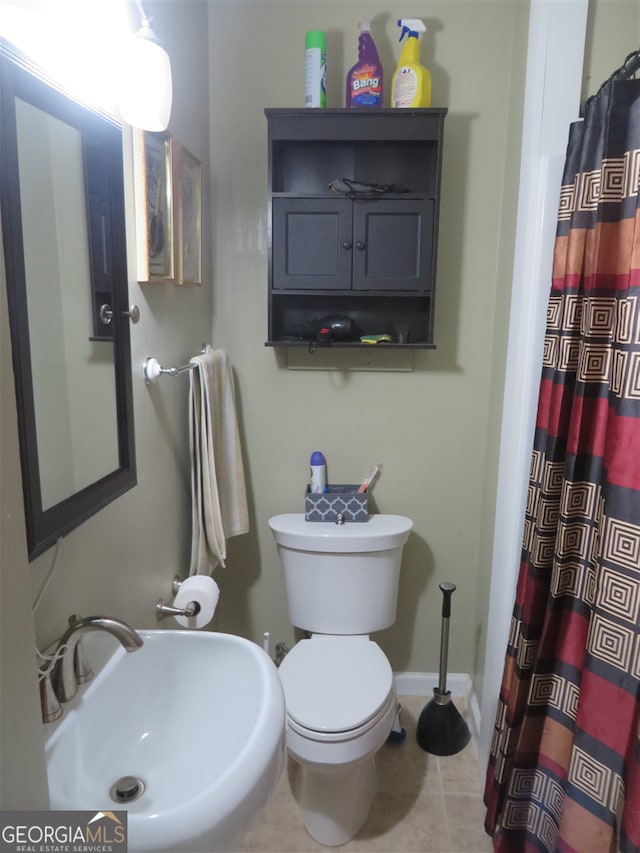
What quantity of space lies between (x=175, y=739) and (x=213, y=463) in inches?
30.1

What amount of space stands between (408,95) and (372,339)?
72cm

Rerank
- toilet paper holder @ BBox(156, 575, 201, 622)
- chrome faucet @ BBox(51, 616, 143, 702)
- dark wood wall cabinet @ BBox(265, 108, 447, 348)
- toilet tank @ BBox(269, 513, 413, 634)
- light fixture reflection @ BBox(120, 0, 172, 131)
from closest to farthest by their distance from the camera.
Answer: chrome faucet @ BBox(51, 616, 143, 702)
light fixture reflection @ BBox(120, 0, 172, 131)
toilet paper holder @ BBox(156, 575, 201, 622)
dark wood wall cabinet @ BBox(265, 108, 447, 348)
toilet tank @ BBox(269, 513, 413, 634)

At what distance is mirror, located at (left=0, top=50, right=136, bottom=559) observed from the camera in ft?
2.53

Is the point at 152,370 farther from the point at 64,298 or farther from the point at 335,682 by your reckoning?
the point at 335,682

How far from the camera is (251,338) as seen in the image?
1.94 metres

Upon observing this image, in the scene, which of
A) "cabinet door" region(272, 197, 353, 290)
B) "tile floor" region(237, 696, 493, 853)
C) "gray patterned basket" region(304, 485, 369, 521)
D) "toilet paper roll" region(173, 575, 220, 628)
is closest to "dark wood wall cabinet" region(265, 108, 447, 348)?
"cabinet door" region(272, 197, 353, 290)

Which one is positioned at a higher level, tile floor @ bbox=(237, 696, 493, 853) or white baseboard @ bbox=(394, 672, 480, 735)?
white baseboard @ bbox=(394, 672, 480, 735)

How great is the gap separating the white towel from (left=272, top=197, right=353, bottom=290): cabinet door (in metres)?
0.35

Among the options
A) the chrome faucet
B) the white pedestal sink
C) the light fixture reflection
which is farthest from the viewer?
the light fixture reflection

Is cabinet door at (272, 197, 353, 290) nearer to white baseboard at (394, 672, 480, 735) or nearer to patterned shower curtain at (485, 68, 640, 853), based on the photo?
patterned shower curtain at (485, 68, 640, 853)

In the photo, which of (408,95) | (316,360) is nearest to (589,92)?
(408,95)

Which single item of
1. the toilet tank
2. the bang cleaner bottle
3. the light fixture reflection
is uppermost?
the bang cleaner bottle

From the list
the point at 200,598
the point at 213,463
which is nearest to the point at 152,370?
the point at 213,463

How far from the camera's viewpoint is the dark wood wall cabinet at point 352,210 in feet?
5.46
